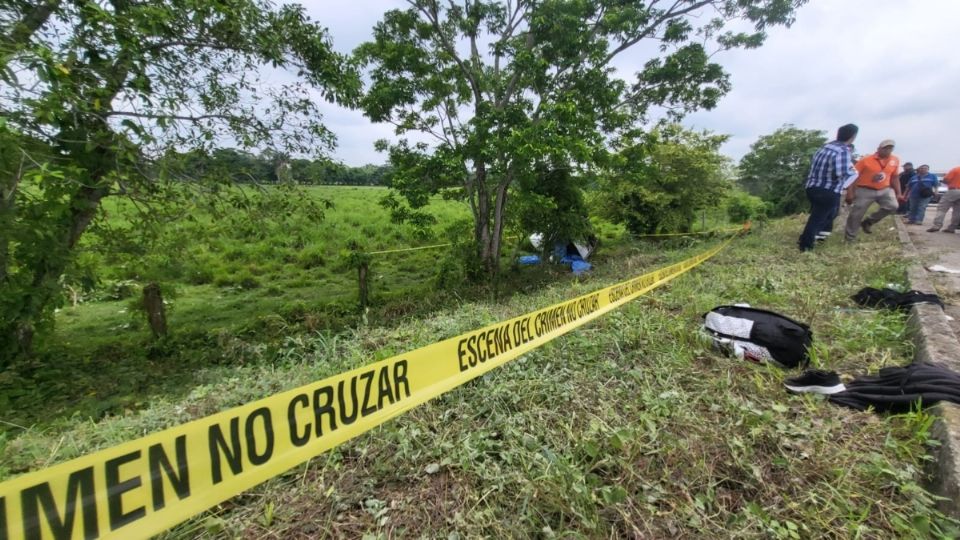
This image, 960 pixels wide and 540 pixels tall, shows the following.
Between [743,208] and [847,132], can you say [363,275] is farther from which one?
[743,208]

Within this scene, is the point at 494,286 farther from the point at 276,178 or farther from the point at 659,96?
the point at 659,96

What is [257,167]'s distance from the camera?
6461 millimetres

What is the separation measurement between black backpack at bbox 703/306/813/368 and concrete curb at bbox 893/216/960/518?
2.03 ft

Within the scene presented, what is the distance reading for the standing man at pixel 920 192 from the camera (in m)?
9.33

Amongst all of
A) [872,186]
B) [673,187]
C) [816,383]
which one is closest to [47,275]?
[816,383]

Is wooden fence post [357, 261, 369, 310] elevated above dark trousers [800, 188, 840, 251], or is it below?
below

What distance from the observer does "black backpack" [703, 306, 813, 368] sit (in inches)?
97.7

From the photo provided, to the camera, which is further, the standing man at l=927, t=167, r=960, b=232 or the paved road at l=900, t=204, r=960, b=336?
the standing man at l=927, t=167, r=960, b=232

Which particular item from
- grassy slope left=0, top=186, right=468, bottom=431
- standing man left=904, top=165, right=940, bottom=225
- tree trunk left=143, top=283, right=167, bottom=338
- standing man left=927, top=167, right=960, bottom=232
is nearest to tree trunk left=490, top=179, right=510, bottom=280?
grassy slope left=0, top=186, right=468, bottom=431

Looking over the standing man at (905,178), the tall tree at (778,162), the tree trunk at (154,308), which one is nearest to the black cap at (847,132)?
→ the standing man at (905,178)

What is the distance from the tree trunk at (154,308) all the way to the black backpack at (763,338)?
7.64 metres

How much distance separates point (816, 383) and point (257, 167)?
705cm

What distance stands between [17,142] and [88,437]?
2.89m

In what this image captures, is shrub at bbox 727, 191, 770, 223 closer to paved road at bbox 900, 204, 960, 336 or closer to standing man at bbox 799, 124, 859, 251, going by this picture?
paved road at bbox 900, 204, 960, 336
